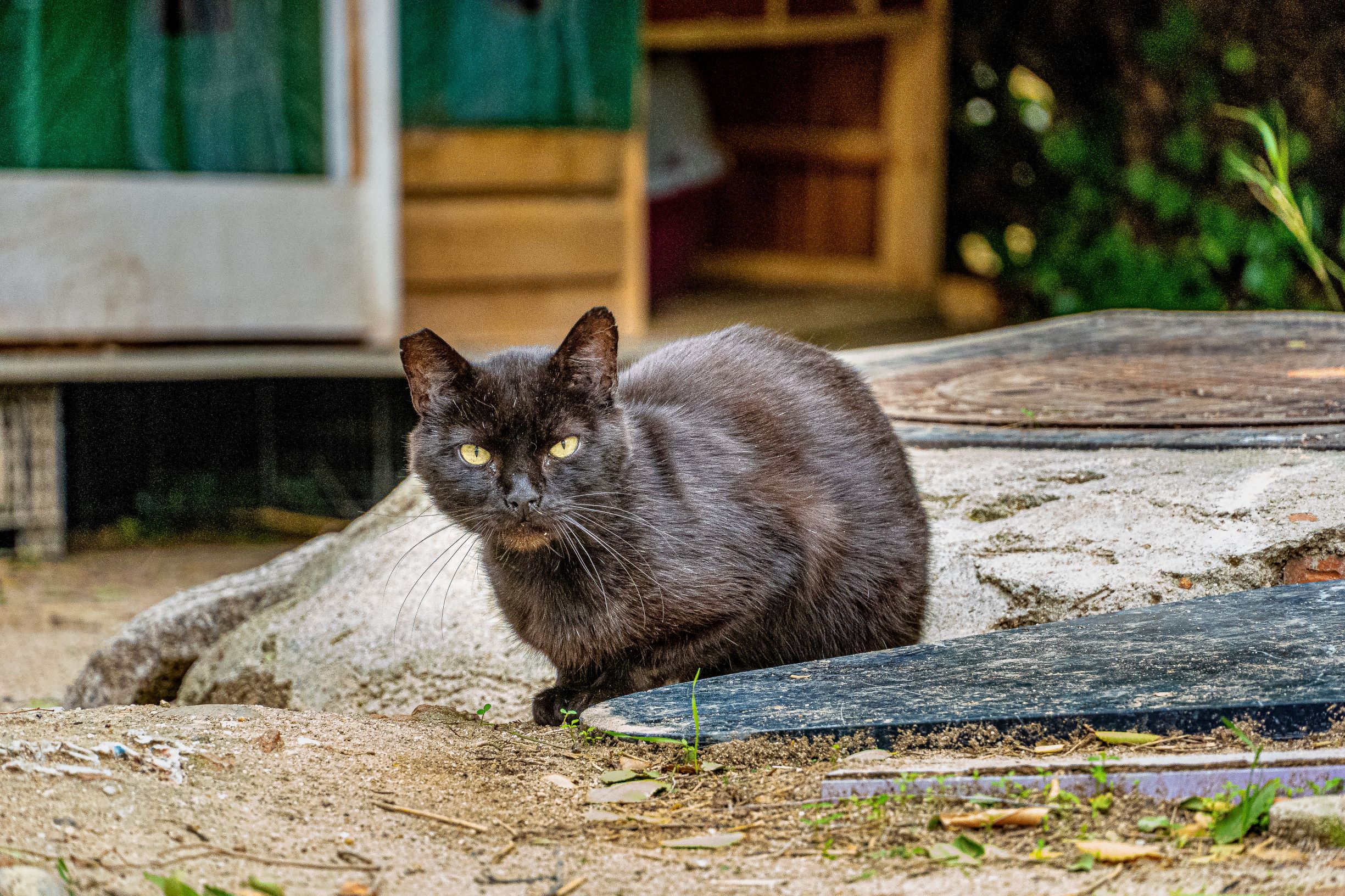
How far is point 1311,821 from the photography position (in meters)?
1.71

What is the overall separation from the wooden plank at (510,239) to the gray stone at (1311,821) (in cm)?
511

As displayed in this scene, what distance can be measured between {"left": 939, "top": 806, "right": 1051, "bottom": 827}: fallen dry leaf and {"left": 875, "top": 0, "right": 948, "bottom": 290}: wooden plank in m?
7.30

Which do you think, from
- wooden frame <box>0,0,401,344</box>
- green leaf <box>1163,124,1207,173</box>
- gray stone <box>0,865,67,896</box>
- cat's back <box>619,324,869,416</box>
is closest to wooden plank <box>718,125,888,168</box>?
green leaf <box>1163,124,1207,173</box>

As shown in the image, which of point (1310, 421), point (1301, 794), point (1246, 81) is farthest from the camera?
point (1246, 81)

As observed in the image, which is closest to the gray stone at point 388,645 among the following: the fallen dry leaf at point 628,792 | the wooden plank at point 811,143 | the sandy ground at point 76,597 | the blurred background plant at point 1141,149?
the sandy ground at point 76,597

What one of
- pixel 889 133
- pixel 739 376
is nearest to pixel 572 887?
pixel 739 376

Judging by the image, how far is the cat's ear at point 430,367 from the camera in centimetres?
245

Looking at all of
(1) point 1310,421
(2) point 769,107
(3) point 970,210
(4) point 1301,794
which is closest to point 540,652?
(4) point 1301,794

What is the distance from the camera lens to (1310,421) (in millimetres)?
3303

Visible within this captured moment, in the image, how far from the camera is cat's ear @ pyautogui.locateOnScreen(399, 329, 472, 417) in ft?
8.03

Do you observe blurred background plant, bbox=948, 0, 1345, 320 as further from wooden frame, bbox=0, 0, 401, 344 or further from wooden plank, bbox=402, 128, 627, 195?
wooden frame, bbox=0, 0, 401, 344

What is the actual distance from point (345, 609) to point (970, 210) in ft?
19.7

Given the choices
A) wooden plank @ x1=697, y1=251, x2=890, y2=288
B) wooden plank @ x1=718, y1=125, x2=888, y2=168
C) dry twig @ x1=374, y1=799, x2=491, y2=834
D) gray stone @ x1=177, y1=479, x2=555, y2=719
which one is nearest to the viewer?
dry twig @ x1=374, y1=799, x2=491, y2=834

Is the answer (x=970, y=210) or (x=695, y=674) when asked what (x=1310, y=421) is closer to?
(x=695, y=674)
